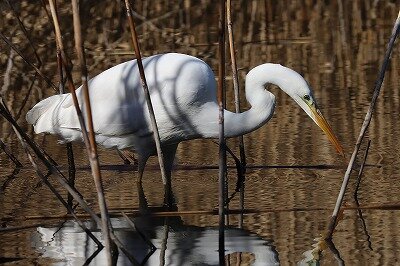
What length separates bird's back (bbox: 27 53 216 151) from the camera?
267 inches

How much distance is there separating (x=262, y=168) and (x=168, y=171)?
31.5 inches

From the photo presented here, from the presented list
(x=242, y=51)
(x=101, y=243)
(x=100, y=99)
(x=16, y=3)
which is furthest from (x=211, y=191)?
(x=16, y=3)

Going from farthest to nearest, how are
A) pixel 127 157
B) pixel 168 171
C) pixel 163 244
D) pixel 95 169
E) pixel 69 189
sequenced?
1. pixel 127 157
2. pixel 168 171
3. pixel 163 244
4. pixel 69 189
5. pixel 95 169

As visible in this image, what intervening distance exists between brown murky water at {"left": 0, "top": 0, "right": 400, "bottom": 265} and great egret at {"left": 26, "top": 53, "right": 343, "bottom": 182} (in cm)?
34

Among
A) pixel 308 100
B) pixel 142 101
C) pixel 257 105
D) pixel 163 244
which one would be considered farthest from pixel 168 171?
pixel 163 244

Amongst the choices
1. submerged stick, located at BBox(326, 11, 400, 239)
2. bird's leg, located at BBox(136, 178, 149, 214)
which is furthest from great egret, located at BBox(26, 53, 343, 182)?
submerged stick, located at BBox(326, 11, 400, 239)

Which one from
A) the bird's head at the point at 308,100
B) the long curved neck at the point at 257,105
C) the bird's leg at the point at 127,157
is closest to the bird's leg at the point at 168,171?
the long curved neck at the point at 257,105

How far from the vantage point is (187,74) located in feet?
22.2

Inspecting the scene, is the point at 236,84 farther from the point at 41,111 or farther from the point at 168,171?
the point at 41,111

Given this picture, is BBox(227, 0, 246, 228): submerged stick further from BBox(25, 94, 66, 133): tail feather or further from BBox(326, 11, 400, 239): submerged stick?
BBox(326, 11, 400, 239): submerged stick

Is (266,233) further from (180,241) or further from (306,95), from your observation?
(306,95)

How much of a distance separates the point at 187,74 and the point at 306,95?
27.8 inches

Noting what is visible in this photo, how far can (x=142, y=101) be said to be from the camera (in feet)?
22.5

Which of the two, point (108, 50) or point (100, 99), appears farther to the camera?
point (108, 50)
